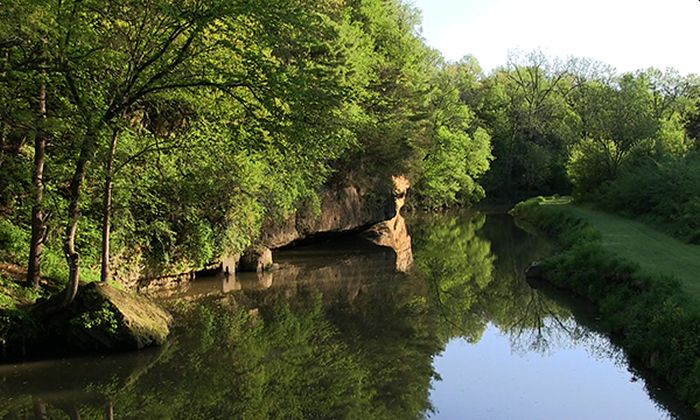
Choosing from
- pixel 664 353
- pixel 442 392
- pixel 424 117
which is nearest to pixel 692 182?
pixel 424 117

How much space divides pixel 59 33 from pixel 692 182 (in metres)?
29.6

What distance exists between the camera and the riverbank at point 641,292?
12.3 metres

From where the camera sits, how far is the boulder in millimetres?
13789

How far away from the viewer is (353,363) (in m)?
14.2

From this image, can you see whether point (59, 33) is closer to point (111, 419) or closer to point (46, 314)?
point (46, 314)

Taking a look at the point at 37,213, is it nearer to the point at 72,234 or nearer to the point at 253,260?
the point at 72,234

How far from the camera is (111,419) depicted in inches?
428

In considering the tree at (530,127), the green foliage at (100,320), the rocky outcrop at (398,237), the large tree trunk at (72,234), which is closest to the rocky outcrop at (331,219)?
the rocky outcrop at (398,237)

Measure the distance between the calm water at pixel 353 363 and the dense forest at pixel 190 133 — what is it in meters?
2.52

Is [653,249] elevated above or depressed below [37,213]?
below

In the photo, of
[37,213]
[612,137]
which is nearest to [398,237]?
[612,137]

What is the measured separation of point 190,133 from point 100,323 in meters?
6.26

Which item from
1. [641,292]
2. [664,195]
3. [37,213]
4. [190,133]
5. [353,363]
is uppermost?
[190,133]

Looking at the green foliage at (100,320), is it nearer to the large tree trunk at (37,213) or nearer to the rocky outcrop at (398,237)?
the large tree trunk at (37,213)
